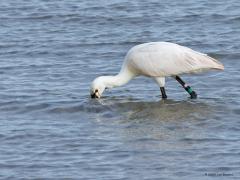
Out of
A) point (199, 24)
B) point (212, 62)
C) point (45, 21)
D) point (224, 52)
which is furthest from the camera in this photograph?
point (45, 21)

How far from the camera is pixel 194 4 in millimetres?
18688

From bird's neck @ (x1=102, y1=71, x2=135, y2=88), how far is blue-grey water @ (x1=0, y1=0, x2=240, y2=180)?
20 cm

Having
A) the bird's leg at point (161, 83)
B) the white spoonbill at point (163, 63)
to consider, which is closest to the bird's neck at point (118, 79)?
the white spoonbill at point (163, 63)

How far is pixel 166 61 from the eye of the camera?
1257 centimetres

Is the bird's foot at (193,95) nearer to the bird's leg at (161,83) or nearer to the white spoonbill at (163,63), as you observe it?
the white spoonbill at (163,63)

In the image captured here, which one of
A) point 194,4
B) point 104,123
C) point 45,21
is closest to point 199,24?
point 194,4

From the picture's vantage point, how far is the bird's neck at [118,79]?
12.8m

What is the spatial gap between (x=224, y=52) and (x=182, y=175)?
6220 mm

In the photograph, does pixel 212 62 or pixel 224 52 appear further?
pixel 224 52

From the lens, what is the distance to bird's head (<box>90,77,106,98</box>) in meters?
12.8

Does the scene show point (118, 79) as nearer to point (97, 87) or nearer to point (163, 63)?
point (97, 87)

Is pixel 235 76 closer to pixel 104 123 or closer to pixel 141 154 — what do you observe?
pixel 104 123

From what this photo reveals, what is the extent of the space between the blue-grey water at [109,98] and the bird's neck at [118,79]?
20 centimetres

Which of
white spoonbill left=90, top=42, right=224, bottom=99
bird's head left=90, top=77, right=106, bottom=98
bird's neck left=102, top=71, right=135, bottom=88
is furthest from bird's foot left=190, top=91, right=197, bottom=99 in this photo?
bird's head left=90, top=77, right=106, bottom=98
